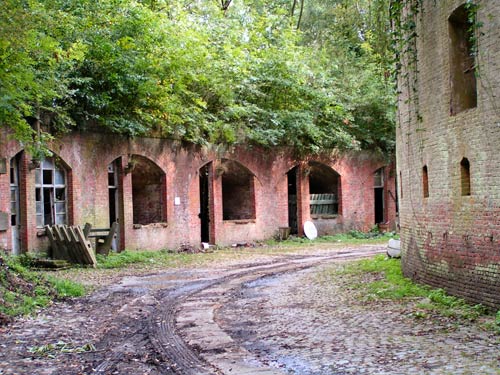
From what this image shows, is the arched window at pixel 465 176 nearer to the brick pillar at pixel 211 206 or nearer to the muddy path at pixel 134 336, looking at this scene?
the muddy path at pixel 134 336

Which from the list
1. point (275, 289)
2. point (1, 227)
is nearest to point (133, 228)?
point (1, 227)

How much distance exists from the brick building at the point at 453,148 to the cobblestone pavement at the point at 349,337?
1.23 meters

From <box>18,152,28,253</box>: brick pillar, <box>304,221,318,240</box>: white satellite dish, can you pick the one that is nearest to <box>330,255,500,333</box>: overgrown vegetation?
<box>18,152,28,253</box>: brick pillar

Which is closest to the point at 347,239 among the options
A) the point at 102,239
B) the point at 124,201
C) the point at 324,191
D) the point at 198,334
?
the point at 324,191

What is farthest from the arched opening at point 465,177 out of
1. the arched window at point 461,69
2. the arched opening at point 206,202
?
the arched opening at point 206,202

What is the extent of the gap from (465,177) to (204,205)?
15.3 metres

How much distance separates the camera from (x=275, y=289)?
12.3m

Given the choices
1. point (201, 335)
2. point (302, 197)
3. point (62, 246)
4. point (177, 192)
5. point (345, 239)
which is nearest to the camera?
point (201, 335)

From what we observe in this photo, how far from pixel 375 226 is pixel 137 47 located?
1538 cm

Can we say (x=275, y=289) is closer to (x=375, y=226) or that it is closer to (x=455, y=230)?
(x=455, y=230)

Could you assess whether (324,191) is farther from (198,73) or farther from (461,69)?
(461,69)

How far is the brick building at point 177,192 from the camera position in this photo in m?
16.1

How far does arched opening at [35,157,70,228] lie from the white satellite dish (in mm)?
11397

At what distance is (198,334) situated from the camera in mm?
8102
